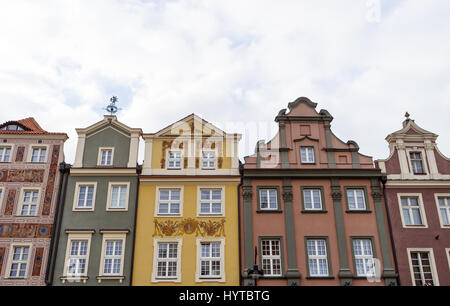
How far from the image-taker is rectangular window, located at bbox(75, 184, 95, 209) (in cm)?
2433

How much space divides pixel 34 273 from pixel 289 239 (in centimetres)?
1294

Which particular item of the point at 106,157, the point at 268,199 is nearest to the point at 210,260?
Result: the point at 268,199

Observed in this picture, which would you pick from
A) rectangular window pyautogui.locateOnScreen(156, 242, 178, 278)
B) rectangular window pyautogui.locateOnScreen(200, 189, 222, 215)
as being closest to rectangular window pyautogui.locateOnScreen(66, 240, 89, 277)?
rectangular window pyautogui.locateOnScreen(156, 242, 178, 278)

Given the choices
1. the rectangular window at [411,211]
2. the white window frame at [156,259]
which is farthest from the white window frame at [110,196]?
the rectangular window at [411,211]

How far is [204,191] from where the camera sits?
2494 centimetres

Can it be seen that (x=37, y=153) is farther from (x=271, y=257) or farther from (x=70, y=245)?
(x=271, y=257)

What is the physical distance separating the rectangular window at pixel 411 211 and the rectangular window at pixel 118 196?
1500 centimetres

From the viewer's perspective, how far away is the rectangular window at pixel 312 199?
24.4 metres

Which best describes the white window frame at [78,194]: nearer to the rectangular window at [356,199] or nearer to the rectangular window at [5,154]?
the rectangular window at [5,154]

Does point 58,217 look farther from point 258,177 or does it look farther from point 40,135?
point 258,177

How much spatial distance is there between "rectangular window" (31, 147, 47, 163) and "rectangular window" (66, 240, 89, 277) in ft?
17.5

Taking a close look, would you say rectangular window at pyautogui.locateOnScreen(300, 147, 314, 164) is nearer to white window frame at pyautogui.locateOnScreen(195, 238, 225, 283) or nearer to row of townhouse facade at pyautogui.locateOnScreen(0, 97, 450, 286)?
row of townhouse facade at pyautogui.locateOnScreen(0, 97, 450, 286)
